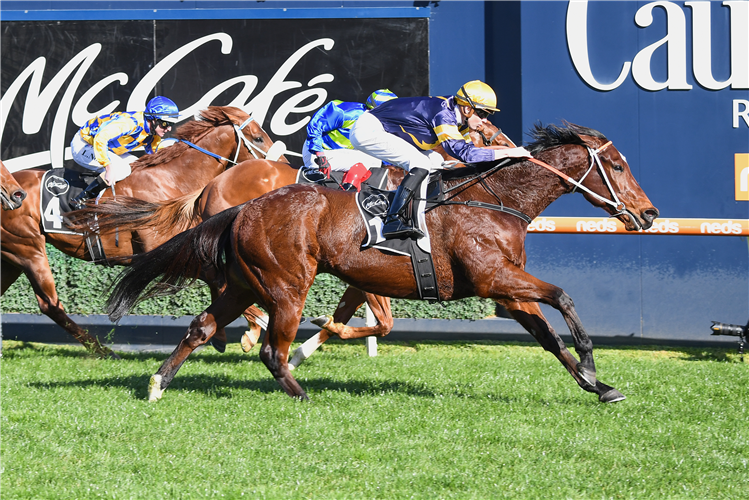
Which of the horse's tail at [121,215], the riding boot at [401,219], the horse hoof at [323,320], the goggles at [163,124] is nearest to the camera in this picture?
the riding boot at [401,219]

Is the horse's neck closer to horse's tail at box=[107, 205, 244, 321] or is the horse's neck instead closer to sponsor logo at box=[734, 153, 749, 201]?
horse's tail at box=[107, 205, 244, 321]

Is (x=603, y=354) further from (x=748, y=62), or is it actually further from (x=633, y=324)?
(x=748, y=62)

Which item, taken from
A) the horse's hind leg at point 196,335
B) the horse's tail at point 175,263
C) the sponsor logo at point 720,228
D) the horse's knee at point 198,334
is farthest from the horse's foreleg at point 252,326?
the sponsor logo at point 720,228

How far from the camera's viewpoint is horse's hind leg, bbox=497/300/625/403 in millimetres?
5074

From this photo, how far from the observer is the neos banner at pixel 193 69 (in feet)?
30.3

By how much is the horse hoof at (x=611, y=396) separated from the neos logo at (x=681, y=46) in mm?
4406

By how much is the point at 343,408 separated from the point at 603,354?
3820 mm

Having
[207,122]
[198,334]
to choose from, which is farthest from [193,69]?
[198,334]

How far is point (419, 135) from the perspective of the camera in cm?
579

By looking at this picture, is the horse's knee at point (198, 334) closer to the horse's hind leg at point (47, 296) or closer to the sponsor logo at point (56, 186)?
the horse's hind leg at point (47, 296)

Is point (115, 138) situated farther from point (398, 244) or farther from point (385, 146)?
point (398, 244)

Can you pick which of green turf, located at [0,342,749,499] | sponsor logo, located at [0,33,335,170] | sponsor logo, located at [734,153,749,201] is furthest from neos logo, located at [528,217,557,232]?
sponsor logo, located at [0,33,335,170]

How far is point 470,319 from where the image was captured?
8469mm

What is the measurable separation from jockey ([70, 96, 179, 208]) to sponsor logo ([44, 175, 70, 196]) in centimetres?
16
